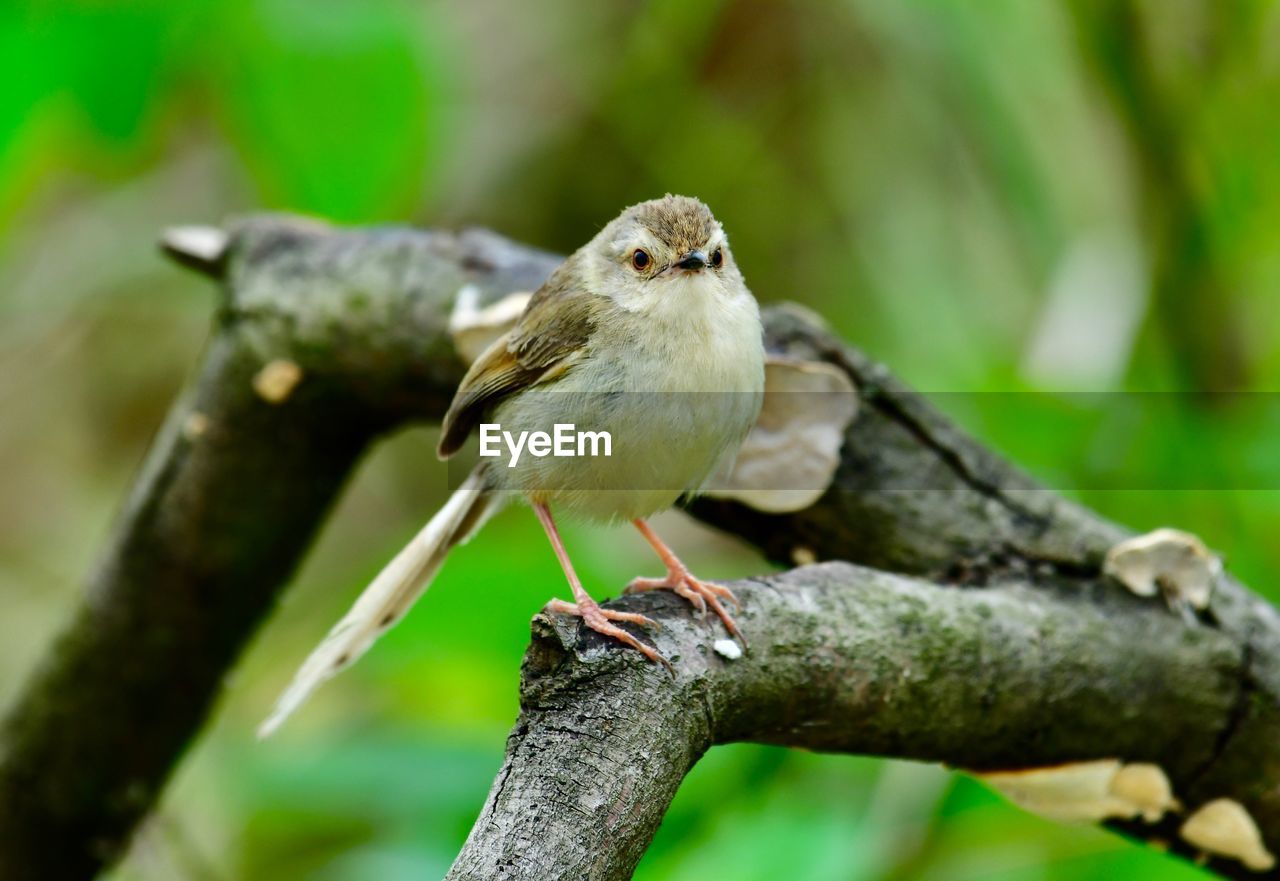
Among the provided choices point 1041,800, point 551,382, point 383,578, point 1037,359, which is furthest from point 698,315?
point 1037,359

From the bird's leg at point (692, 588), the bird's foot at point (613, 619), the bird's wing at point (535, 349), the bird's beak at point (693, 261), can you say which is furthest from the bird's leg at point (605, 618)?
the bird's beak at point (693, 261)

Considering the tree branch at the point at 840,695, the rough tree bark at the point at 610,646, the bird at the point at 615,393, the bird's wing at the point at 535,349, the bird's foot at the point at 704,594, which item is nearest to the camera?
the tree branch at the point at 840,695

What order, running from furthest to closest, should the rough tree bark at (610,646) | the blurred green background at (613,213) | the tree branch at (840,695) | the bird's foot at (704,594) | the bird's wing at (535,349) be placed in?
the blurred green background at (613,213)
the bird's wing at (535,349)
the bird's foot at (704,594)
the rough tree bark at (610,646)
the tree branch at (840,695)

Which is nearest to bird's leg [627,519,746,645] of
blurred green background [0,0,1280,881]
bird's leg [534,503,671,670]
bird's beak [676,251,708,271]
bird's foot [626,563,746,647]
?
bird's foot [626,563,746,647]

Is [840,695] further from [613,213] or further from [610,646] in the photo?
[613,213]

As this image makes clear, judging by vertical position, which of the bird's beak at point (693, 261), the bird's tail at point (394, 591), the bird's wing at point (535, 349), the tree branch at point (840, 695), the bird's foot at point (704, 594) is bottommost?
the bird's tail at point (394, 591)

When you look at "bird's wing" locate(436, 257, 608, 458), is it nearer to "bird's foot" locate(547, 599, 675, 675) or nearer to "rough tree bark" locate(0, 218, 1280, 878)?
"rough tree bark" locate(0, 218, 1280, 878)

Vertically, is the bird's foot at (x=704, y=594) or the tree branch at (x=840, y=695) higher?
the bird's foot at (x=704, y=594)

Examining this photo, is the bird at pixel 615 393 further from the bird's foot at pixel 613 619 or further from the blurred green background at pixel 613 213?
the blurred green background at pixel 613 213
